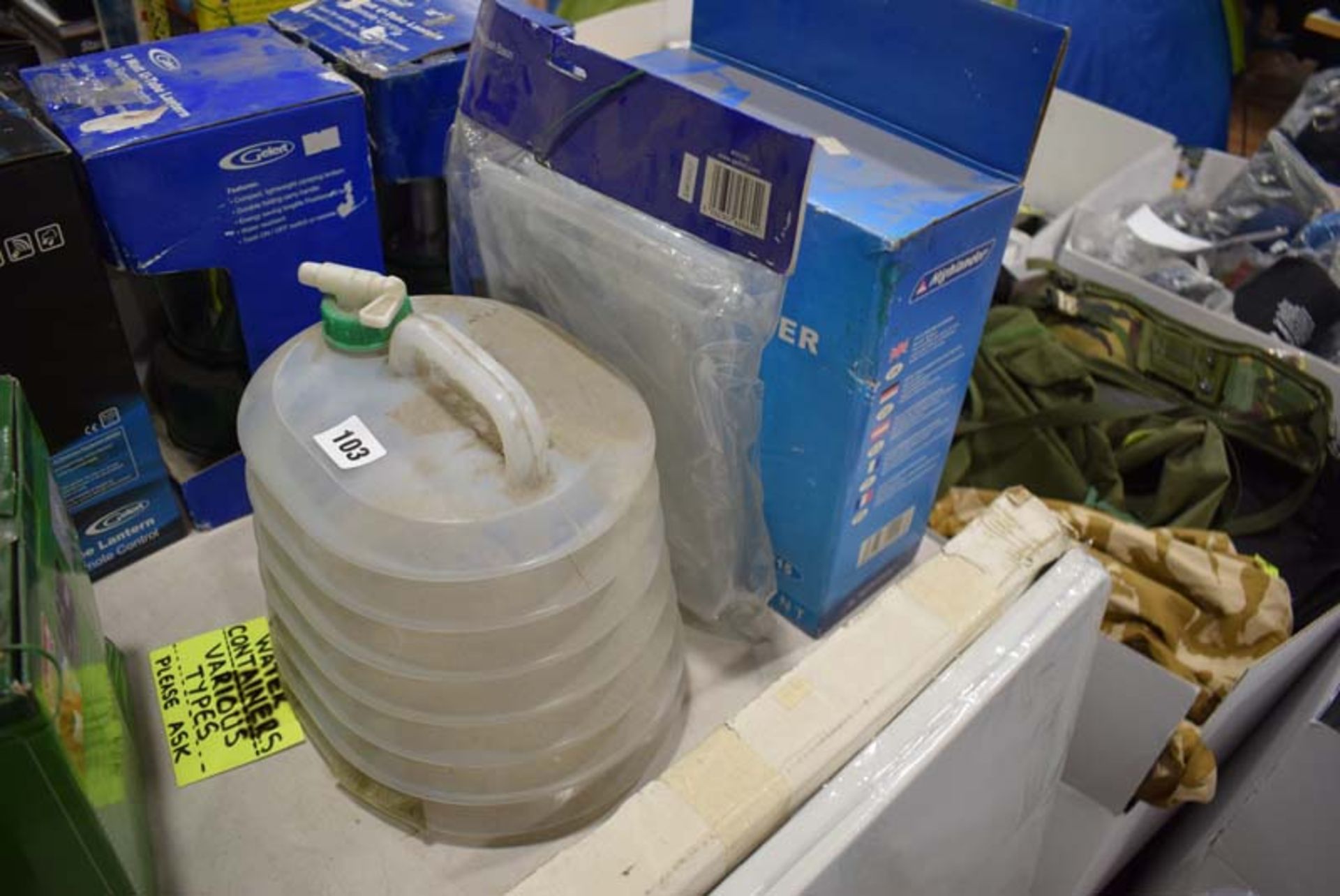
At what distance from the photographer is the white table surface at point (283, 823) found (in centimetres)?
59

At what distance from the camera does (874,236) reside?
577 mm

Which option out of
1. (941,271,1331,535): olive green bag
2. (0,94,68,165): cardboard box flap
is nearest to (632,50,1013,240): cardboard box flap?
(0,94,68,165): cardboard box flap

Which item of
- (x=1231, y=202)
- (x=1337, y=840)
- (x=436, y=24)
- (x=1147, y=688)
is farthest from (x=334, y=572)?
(x=1231, y=202)

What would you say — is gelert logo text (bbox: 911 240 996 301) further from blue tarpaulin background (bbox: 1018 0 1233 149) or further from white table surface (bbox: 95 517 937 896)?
blue tarpaulin background (bbox: 1018 0 1233 149)

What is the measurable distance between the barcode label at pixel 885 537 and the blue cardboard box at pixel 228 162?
408 millimetres

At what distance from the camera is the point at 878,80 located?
710 millimetres

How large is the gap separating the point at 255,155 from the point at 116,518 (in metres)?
0.27

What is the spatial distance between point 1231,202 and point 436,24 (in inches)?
58.2

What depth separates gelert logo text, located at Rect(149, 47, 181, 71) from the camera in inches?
27.6

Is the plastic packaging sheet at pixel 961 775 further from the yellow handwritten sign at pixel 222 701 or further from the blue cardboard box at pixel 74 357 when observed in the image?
the blue cardboard box at pixel 74 357

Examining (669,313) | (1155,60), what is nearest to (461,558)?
(669,313)

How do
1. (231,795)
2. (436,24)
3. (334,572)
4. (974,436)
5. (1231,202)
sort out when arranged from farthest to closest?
1. (1231,202)
2. (974,436)
3. (436,24)
4. (231,795)
5. (334,572)

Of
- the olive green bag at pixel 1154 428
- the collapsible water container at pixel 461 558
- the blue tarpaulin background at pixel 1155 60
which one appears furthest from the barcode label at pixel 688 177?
the blue tarpaulin background at pixel 1155 60

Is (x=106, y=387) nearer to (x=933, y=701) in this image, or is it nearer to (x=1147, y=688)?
(x=933, y=701)
